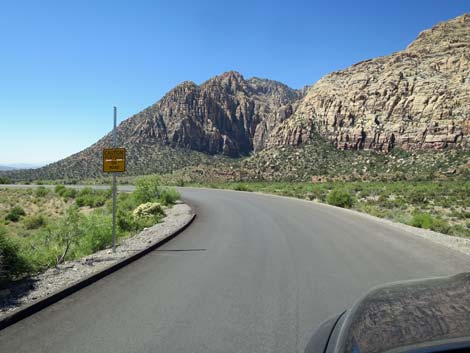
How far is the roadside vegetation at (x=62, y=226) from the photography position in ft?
25.4

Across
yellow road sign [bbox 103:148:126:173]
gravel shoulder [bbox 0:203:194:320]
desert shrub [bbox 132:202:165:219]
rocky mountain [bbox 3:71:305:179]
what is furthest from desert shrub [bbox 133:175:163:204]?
rocky mountain [bbox 3:71:305:179]

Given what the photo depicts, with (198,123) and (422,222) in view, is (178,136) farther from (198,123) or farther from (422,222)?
(422,222)

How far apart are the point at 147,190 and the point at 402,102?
8066cm

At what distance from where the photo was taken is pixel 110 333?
14.8 feet

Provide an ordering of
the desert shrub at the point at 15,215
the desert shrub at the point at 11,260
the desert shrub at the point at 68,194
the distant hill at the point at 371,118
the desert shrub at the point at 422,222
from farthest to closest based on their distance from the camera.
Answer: the distant hill at the point at 371,118 → the desert shrub at the point at 68,194 → the desert shrub at the point at 15,215 → the desert shrub at the point at 422,222 → the desert shrub at the point at 11,260

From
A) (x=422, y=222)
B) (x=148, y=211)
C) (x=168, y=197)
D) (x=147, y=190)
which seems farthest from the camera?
(x=147, y=190)

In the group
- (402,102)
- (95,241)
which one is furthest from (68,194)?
(402,102)

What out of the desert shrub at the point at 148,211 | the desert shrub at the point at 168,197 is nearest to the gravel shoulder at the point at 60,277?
the desert shrub at the point at 148,211

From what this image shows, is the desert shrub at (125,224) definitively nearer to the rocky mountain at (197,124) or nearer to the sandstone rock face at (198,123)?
the rocky mountain at (197,124)

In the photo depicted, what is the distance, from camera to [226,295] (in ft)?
19.7

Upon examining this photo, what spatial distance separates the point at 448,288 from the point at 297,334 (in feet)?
7.74

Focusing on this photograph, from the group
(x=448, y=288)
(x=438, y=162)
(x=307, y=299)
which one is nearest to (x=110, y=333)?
(x=307, y=299)

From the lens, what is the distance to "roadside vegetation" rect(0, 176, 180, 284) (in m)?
7.74

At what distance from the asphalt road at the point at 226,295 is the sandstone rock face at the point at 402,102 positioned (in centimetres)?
7667
